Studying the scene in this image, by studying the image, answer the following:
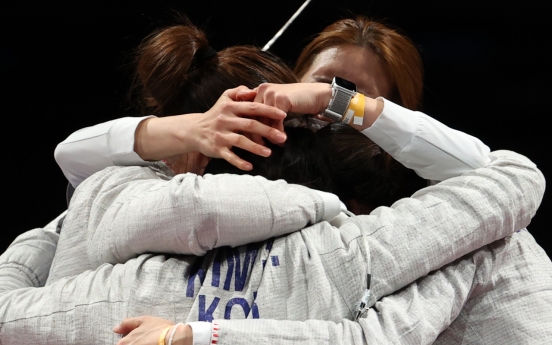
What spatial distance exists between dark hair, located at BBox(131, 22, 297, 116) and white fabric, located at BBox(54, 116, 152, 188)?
4.3 inches

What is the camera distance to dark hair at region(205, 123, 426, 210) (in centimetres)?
112

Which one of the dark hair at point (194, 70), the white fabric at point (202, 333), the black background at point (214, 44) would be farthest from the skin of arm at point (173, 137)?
the black background at point (214, 44)

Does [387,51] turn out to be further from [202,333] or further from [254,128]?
[202,333]

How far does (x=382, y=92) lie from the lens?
161 centimetres

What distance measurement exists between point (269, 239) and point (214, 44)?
122cm

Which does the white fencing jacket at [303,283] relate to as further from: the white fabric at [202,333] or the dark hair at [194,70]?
the dark hair at [194,70]

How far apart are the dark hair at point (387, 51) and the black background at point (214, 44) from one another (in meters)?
0.21

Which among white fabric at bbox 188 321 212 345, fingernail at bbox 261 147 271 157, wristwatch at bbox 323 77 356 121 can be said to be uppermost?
wristwatch at bbox 323 77 356 121

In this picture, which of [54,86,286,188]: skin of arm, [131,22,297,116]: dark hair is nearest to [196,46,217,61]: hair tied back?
[131,22,297,116]: dark hair

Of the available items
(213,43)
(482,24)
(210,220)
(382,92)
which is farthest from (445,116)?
(210,220)

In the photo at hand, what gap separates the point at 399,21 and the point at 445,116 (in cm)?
31

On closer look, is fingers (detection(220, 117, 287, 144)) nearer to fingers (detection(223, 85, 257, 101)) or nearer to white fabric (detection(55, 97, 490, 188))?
fingers (detection(223, 85, 257, 101))

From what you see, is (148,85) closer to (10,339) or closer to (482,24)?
(10,339)

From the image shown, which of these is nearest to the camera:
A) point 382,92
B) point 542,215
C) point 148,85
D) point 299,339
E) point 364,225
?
point 299,339
